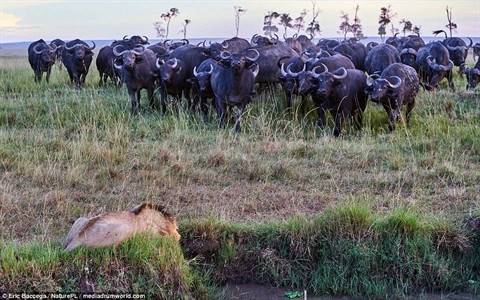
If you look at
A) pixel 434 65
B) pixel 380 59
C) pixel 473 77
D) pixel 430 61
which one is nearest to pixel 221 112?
pixel 380 59

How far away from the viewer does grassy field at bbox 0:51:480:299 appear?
5703 mm

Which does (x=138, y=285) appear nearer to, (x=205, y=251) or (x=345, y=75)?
(x=205, y=251)

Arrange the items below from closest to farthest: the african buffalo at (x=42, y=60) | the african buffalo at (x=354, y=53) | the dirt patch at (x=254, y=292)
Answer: the dirt patch at (x=254, y=292) < the african buffalo at (x=354, y=53) < the african buffalo at (x=42, y=60)

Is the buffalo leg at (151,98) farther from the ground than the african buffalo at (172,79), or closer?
closer

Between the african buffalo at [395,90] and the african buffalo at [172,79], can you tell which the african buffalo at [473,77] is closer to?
the african buffalo at [395,90]

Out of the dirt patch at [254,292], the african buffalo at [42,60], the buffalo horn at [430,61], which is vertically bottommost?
the dirt patch at [254,292]

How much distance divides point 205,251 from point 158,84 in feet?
22.5

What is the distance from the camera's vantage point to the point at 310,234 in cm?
592

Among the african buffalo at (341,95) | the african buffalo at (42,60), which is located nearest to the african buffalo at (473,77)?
the african buffalo at (341,95)

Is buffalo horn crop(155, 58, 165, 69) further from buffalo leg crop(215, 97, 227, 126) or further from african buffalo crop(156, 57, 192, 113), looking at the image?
buffalo leg crop(215, 97, 227, 126)

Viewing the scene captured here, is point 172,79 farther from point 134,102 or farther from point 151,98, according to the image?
point 134,102

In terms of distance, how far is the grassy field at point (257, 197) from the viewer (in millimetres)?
5703

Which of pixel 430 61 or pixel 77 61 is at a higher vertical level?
pixel 430 61

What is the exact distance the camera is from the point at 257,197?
6969 mm
